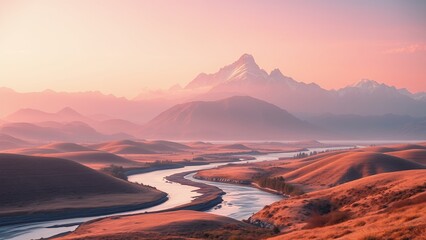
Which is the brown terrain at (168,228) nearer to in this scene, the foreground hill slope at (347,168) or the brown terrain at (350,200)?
the brown terrain at (350,200)

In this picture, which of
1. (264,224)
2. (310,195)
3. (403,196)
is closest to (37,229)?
(264,224)

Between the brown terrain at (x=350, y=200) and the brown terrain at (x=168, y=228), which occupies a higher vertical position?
the brown terrain at (x=350, y=200)

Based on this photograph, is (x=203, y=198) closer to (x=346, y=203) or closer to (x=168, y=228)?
(x=346, y=203)

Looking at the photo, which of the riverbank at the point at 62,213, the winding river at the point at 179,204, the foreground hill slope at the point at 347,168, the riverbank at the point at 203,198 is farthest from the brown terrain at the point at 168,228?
the foreground hill slope at the point at 347,168

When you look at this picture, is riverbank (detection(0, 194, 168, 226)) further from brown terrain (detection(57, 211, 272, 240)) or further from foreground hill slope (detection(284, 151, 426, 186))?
foreground hill slope (detection(284, 151, 426, 186))

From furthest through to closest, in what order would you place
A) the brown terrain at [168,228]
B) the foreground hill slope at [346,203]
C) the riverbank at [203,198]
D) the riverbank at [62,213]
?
the riverbank at [203,198] < the riverbank at [62,213] < the foreground hill slope at [346,203] < the brown terrain at [168,228]

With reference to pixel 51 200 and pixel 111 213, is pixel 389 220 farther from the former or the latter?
pixel 51 200

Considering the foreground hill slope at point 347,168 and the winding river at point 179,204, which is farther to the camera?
the foreground hill slope at point 347,168

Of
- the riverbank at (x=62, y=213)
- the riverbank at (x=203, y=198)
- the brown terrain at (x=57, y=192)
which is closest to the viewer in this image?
the riverbank at (x=62, y=213)

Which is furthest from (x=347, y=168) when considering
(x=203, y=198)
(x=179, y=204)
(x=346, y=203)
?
(x=346, y=203)
